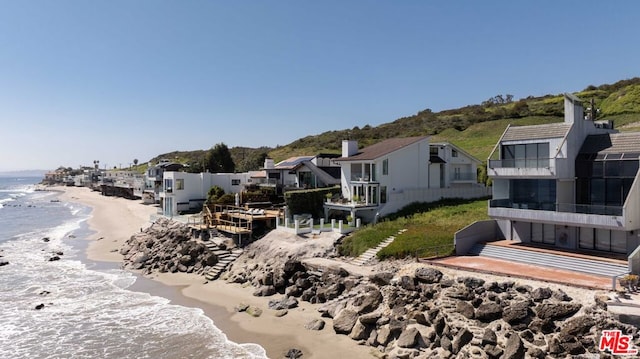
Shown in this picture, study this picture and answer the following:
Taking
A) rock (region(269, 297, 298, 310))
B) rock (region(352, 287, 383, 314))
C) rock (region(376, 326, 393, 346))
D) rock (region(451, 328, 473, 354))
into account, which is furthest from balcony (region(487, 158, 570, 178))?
rock (region(269, 297, 298, 310))

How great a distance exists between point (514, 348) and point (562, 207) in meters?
10.5

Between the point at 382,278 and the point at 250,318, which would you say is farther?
the point at 250,318

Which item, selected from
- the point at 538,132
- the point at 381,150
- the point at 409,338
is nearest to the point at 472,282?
the point at 409,338

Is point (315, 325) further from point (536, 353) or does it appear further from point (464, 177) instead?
point (464, 177)

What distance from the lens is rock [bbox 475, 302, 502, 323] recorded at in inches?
745

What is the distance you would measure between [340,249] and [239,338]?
11.3m

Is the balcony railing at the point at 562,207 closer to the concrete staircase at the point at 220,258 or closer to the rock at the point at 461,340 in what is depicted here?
the rock at the point at 461,340

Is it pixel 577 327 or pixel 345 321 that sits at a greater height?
pixel 577 327

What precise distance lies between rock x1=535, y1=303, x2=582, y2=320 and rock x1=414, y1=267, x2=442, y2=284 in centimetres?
541

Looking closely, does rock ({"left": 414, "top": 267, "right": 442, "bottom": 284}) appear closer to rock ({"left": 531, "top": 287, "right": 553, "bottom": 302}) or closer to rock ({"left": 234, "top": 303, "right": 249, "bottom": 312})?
rock ({"left": 531, "top": 287, "right": 553, "bottom": 302})

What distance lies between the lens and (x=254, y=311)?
2528cm

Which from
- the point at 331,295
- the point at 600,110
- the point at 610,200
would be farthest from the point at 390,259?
the point at 600,110

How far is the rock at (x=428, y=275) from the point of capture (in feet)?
74.9

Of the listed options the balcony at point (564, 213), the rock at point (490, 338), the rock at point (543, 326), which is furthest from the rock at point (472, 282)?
the balcony at point (564, 213)
